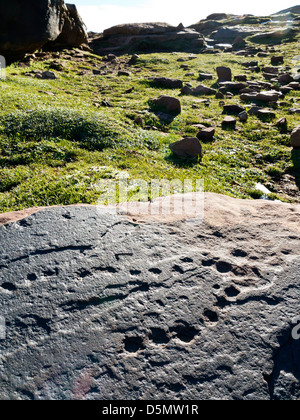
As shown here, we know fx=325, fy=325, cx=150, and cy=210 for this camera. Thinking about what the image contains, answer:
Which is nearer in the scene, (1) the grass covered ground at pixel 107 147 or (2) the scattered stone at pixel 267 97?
(1) the grass covered ground at pixel 107 147

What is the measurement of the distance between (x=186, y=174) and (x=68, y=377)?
196 inches

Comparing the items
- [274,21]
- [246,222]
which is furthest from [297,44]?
[246,222]

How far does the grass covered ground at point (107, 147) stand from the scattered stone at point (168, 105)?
0.29 metres

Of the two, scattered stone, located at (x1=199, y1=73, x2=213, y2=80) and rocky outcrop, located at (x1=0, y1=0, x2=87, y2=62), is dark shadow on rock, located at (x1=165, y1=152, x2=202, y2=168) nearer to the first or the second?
rocky outcrop, located at (x1=0, y1=0, x2=87, y2=62)

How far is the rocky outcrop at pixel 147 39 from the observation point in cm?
2406

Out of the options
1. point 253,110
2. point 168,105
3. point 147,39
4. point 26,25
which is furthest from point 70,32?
point 253,110

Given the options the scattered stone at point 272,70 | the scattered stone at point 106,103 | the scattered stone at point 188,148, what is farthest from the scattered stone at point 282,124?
the scattered stone at point 272,70

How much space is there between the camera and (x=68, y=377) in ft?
7.66

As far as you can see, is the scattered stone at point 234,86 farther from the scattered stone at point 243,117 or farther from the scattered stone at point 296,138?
the scattered stone at point 296,138

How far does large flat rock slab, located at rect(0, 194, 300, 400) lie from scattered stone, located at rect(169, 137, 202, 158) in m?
3.84

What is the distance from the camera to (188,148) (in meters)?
7.53

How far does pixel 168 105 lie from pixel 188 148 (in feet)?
11.8

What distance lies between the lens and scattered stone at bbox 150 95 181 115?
10453 millimetres
